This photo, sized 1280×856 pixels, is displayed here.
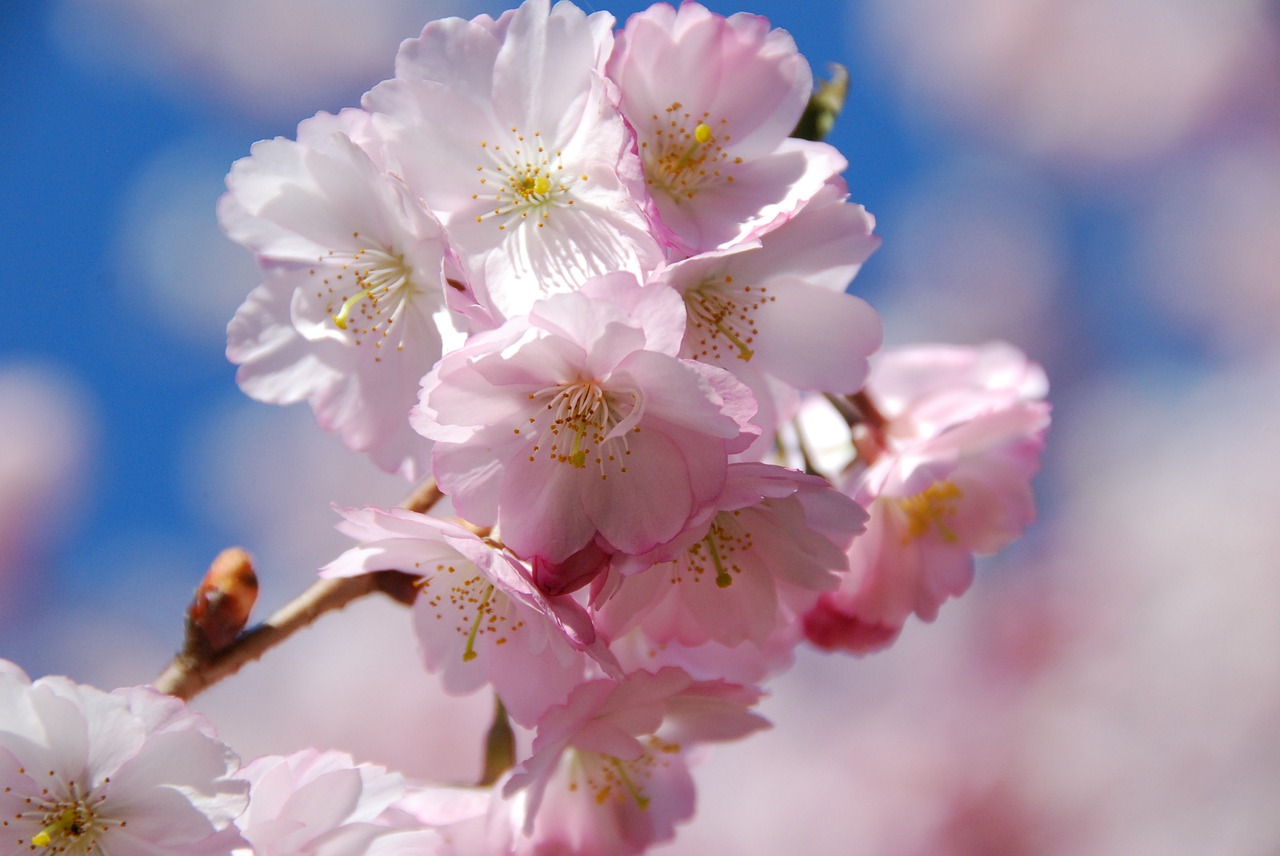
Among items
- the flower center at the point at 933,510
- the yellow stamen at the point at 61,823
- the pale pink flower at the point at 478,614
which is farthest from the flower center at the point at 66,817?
the flower center at the point at 933,510

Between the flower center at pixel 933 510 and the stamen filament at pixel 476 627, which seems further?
the flower center at pixel 933 510

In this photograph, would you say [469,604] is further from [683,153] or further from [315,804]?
[683,153]

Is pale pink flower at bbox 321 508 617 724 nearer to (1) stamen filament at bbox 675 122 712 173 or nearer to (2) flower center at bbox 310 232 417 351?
(2) flower center at bbox 310 232 417 351

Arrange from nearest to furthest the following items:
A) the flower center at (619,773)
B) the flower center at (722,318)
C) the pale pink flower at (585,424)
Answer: the pale pink flower at (585,424)
the flower center at (722,318)
the flower center at (619,773)

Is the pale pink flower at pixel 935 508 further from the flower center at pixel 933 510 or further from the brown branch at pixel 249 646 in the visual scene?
the brown branch at pixel 249 646

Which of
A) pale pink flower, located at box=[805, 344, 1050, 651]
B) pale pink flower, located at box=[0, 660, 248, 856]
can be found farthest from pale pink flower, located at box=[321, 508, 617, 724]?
pale pink flower, located at box=[805, 344, 1050, 651]

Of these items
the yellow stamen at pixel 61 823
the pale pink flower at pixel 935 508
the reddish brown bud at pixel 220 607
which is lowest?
the pale pink flower at pixel 935 508

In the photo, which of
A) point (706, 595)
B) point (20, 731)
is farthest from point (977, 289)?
point (20, 731)

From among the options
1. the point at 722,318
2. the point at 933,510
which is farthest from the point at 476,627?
the point at 933,510
